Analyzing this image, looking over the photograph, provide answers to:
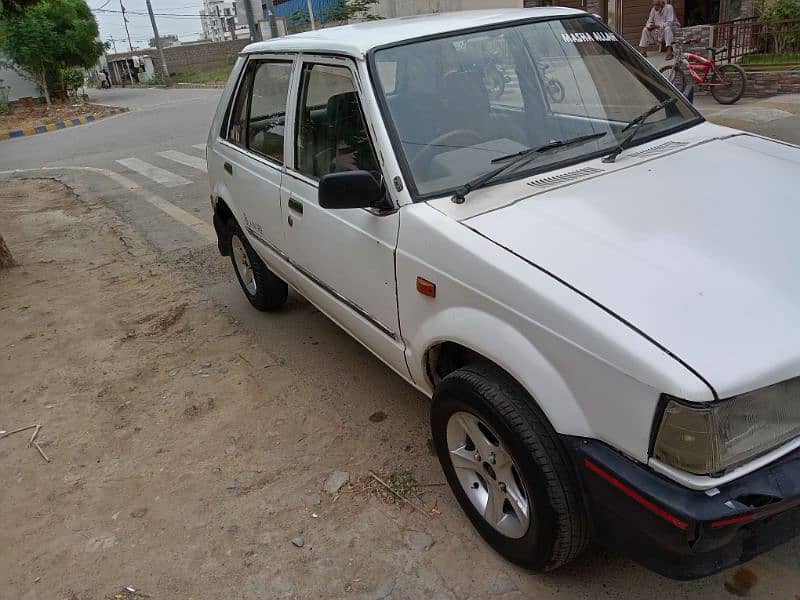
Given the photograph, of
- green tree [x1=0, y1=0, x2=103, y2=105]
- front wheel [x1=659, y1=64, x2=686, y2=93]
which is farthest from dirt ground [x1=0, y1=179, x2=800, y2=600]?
Result: green tree [x1=0, y1=0, x2=103, y2=105]

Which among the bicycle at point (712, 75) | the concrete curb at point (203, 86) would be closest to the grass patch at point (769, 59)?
the bicycle at point (712, 75)

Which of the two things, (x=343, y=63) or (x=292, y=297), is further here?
(x=292, y=297)

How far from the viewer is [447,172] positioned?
8.88 ft

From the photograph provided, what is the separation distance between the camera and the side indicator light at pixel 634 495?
68.7 inches

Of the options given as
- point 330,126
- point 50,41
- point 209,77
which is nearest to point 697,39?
point 330,126

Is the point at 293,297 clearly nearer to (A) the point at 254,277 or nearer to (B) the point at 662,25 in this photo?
(A) the point at 254,277

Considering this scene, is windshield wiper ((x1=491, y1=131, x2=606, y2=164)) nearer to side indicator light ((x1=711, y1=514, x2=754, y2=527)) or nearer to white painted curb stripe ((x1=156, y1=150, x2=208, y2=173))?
side indicator light ((x1=711, y1=514, x2=754, y2=527))

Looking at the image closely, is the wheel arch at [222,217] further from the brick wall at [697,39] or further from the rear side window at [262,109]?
the brick wall at [697,39]

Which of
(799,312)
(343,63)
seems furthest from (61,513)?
(799,312)

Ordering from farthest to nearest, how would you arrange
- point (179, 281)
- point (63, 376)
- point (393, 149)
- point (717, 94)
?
point (717, 94) → point (179, 281) → point (63, 376) → point (393, 149)

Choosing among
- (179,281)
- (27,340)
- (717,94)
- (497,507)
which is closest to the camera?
(497,507)

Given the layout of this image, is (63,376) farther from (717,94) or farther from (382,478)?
(717,94)

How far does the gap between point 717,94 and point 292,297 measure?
30.4 feet

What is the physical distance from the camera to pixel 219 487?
315 cm
